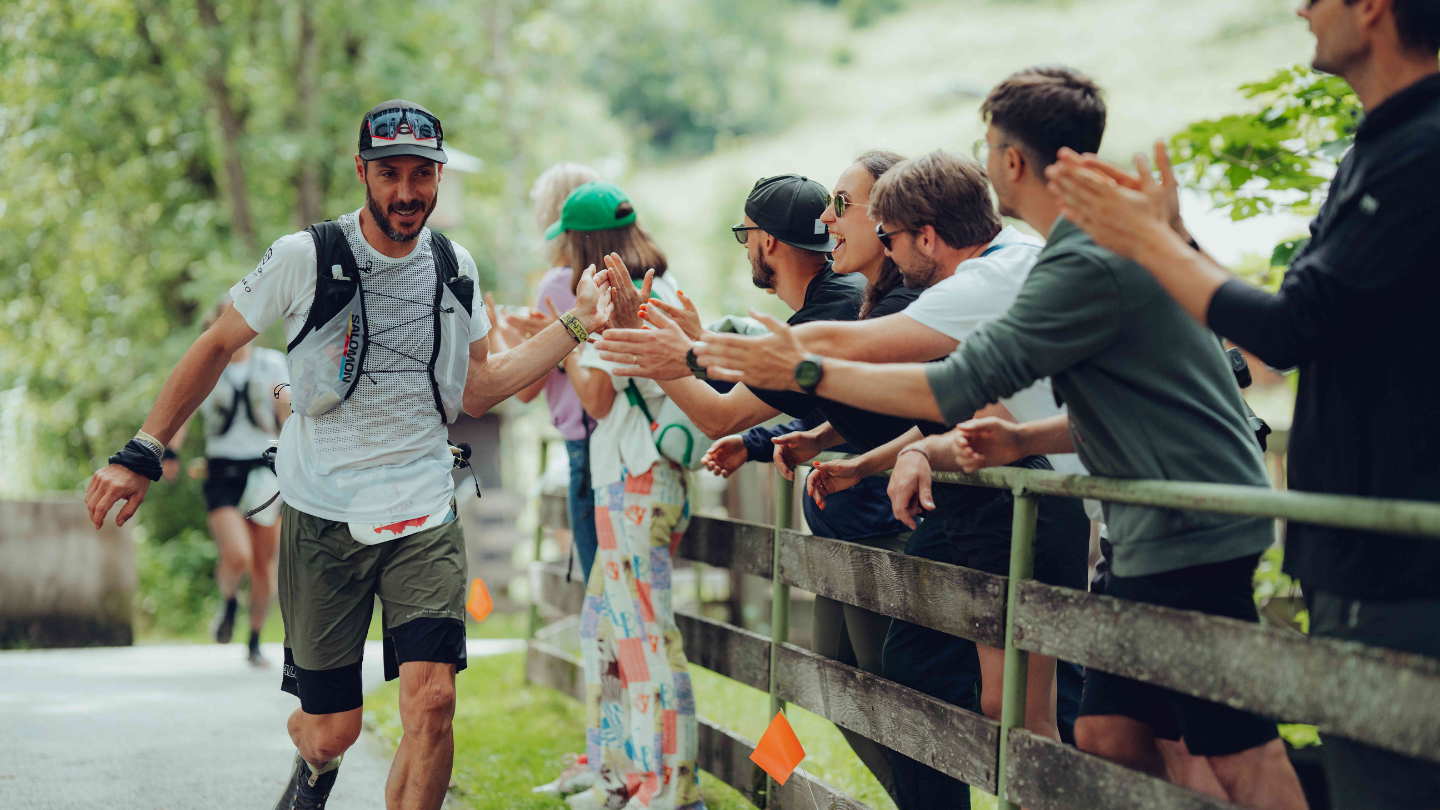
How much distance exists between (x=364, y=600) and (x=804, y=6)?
6881cm

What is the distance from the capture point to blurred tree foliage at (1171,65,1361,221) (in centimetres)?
412

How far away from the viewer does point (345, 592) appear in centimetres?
Answer: 337

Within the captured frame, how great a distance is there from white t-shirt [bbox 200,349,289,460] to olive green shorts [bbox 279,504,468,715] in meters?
4.30

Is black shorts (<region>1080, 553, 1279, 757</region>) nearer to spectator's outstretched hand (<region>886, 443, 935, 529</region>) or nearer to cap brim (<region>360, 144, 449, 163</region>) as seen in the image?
spectator's outstretched hand (<region>886, 443, 935, 529</region>)

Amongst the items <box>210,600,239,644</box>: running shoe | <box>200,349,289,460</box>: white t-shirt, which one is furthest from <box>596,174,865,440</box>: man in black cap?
<box>210,600,239,644</box>: running shoe

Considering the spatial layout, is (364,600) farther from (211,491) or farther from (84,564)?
(84,564)

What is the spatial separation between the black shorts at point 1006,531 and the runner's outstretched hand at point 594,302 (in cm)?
108

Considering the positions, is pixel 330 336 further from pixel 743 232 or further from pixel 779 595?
pixel 779 595

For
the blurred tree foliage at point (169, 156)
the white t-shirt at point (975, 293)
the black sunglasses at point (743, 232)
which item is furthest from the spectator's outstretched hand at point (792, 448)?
the blurred tree foliage at point (169, 156)

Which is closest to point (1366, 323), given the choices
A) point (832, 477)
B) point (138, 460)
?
point (832, 477)

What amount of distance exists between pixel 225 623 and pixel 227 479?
51.6 inches

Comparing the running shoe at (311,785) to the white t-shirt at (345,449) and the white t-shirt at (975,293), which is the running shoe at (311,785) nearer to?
the white t-shirt at (345,449)

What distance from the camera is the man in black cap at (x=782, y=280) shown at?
339 centimetres

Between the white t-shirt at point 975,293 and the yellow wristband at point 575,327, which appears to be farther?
the yellow wristband at point 575,327
